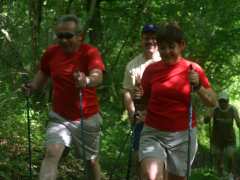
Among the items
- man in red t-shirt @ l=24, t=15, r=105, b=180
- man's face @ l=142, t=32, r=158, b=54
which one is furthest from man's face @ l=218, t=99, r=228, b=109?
man in red t-shirt @ l=24, t=15, r=105, b=180

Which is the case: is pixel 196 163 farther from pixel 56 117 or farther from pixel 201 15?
pixel 56 117

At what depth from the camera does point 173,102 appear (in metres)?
5.08

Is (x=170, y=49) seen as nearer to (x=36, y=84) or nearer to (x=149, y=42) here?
(x=149, y=42)

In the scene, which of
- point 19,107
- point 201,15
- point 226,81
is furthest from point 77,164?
point 226,81

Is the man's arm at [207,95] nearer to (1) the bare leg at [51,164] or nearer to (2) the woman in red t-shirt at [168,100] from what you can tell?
(2) the woman in red t-shirt at [168,100]

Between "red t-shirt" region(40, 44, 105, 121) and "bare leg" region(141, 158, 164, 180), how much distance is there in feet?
3.85

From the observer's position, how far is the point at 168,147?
523 cm

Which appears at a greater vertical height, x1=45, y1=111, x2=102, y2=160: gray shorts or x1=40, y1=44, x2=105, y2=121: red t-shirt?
x1=40, y1=44, x2=105, y2=121: red t-shirt

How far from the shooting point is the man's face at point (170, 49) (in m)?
5.05

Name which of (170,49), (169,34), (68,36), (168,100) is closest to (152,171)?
(168,100)

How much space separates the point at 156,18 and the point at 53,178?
9100 millimetres

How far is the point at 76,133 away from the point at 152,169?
1.34 metres

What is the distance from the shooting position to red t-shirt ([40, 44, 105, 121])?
5.83 metres

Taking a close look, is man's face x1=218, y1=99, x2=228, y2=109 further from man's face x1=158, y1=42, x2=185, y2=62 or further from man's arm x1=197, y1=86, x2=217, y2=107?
man's face x1=158, y1=42, x2=185, y2=62
